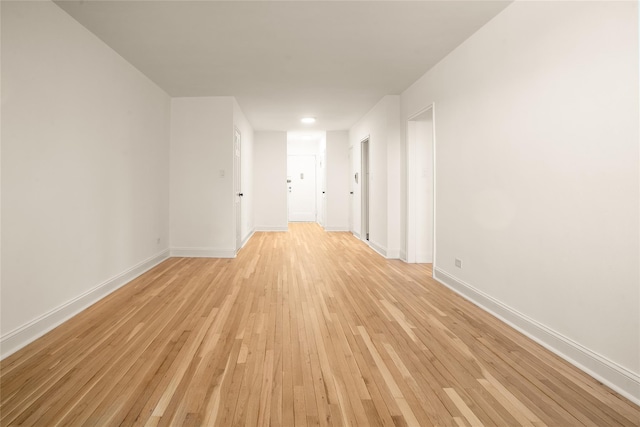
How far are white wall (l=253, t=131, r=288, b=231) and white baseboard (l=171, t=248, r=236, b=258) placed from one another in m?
3.31

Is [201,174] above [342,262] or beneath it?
above

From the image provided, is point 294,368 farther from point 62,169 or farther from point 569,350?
point 62,169

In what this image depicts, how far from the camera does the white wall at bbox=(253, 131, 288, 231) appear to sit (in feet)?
27.9

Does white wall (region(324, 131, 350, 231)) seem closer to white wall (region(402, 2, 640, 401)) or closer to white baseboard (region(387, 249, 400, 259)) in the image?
white baseboard (region(387, 249, 400, 259))

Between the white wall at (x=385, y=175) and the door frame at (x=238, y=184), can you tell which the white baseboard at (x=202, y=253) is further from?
the white wall at (x=385, y=175)

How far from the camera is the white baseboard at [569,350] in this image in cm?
171

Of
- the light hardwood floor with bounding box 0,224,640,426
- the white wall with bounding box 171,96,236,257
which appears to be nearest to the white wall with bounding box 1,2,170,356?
the light hardwood floor with bounding box 0,224,640,426

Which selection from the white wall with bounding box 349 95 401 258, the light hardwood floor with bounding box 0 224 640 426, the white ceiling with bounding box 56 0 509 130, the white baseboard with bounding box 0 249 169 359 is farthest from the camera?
the white wall with bounding box 349 95 401 258

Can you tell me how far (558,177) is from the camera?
2170mm

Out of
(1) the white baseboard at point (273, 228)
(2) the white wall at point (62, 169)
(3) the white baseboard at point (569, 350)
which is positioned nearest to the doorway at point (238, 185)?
(2) the white wall at point (62, 169)

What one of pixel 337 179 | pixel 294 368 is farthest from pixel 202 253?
pixel 337 179

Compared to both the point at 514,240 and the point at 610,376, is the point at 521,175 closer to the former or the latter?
the point at 514,240

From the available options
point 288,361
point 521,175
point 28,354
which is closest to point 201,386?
point 288,361

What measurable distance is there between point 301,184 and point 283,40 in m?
7.80
